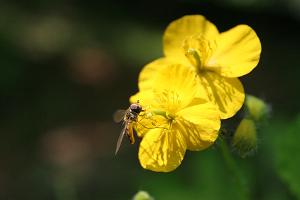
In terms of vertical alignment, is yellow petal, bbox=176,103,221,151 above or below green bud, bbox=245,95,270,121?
above

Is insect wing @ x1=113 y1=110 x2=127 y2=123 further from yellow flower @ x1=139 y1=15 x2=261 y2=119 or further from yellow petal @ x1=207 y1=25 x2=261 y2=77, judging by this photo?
yellow petal @ x1=207 y1=25 x2=261 y2=77

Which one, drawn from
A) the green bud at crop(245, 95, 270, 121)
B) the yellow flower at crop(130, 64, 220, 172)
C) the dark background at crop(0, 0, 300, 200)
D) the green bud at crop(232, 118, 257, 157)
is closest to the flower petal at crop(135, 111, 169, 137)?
the yellow flower at crop(130, 64, 220, 172)

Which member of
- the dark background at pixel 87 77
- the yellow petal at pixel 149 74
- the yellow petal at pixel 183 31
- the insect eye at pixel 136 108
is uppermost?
the yellow petal at pixel 183 31

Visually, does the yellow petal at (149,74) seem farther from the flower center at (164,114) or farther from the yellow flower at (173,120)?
the flower center at (164,114)

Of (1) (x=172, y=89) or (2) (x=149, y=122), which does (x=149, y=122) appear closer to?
(2) (x=149, y=122)

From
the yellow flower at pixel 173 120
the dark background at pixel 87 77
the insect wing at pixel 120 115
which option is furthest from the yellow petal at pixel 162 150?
the dark background at pixel 87 77

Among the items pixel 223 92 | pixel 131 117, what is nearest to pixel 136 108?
pixel 131 117

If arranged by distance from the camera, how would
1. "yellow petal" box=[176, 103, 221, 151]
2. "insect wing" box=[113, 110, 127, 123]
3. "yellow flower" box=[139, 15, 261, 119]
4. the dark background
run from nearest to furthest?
"yellow petal" box=[176, 103, 221, 151] → "yellow flower" box=[139, 15, 261, 119] → "insect wing" box=[113, 110, 127, 123] → the dark background
